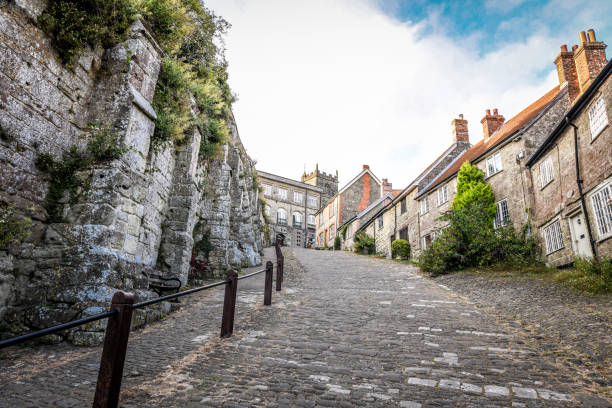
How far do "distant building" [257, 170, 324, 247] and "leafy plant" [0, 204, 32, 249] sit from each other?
4160 centimetres

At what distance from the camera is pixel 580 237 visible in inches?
430

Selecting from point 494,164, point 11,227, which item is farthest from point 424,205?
point 11,227

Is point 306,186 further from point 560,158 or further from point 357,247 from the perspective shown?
point 560,158

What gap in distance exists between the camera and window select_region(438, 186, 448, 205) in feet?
64.6

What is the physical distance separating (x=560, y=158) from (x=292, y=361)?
490 inches

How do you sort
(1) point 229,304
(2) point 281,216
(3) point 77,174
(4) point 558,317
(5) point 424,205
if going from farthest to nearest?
(2) point 281,216 → (5) point 424,205 → (4) point 558,317 → (1) point 229,304 → (3) point 77,174

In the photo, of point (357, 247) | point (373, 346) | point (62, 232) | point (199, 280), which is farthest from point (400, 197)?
point (62, 232)

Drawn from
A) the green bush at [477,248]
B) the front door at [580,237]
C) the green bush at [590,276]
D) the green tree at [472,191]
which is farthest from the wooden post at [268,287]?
the green tree at [472,191]

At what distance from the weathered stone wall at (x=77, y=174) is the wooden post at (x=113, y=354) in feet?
6.93

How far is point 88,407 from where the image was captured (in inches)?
114

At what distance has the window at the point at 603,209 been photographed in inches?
374

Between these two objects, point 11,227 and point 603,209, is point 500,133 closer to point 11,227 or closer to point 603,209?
point 603,209

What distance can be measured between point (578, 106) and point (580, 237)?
162 inches

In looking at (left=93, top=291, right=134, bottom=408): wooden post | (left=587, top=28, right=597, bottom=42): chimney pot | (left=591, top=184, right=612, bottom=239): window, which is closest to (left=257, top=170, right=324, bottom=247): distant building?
(left=587, top=28, right=597, bottom=42): chimney pot
